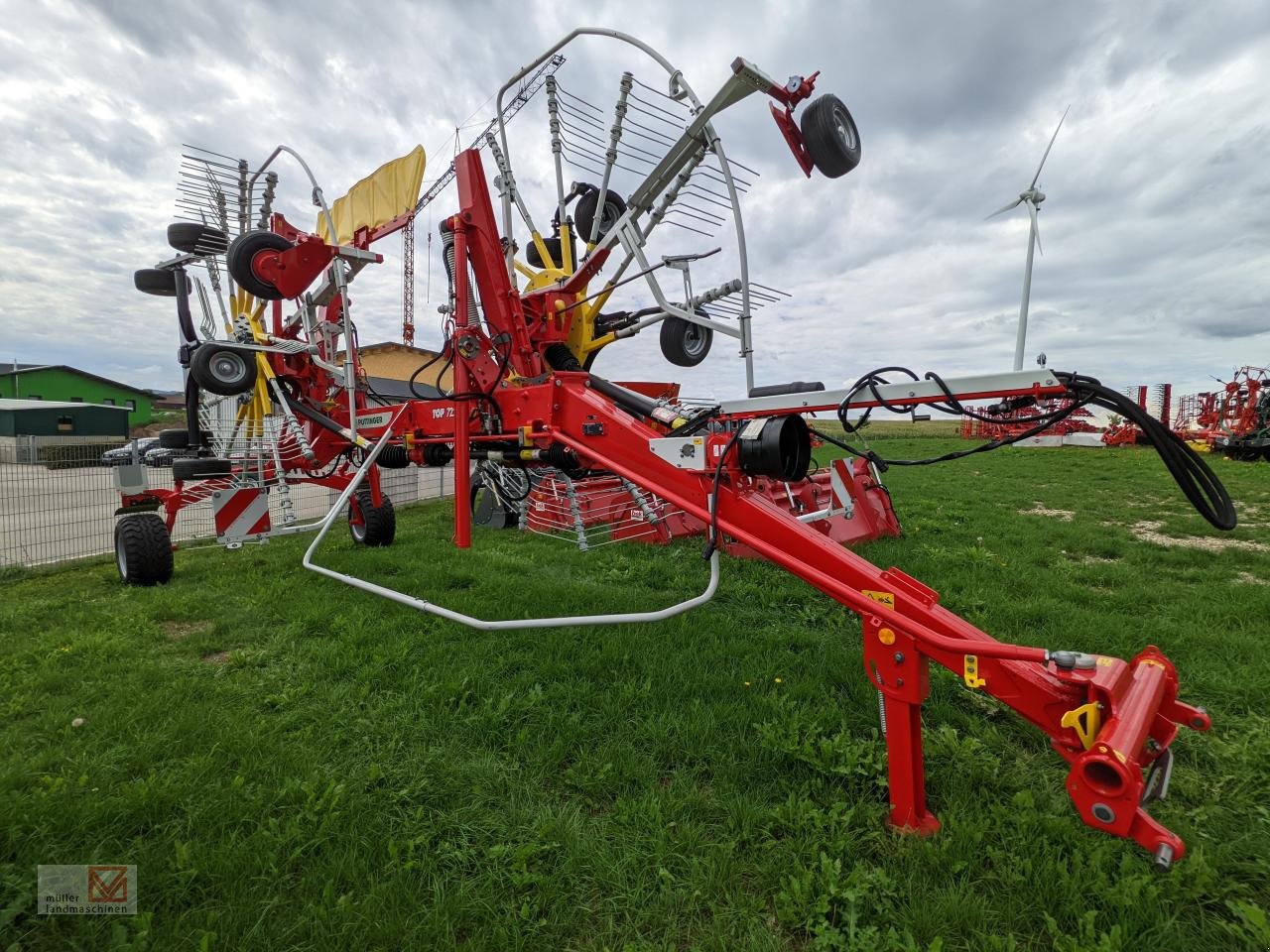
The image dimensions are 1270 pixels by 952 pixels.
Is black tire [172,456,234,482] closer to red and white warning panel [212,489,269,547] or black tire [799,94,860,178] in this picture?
red and white warning panel [212,489,269,547]

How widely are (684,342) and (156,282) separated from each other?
17.0ft

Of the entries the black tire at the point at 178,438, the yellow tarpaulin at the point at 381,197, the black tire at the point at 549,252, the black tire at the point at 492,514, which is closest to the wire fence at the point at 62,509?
the black tire at the point at 178,438

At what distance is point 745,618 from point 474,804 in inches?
98.4

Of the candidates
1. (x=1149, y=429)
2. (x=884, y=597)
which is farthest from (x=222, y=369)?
(x=1149, y=429)

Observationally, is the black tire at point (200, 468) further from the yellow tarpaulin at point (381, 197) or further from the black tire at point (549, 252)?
the black tire at point (549, 252)

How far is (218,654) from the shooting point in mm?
3758

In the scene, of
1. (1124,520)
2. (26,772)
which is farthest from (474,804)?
(1124,520)

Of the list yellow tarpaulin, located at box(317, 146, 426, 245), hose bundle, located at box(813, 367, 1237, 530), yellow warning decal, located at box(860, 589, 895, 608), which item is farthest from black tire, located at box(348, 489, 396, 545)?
hose bundle, located at box(813, 367, 1237, 530)

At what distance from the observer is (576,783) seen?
96.2 inches

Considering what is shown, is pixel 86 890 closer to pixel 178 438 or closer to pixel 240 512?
pixel 240 512

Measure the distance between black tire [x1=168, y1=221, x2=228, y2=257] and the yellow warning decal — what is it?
6552 millimetres

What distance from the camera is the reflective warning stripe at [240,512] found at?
5.45m

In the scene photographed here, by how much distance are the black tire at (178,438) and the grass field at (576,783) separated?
1671mm

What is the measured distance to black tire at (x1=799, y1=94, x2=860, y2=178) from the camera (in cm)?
273
